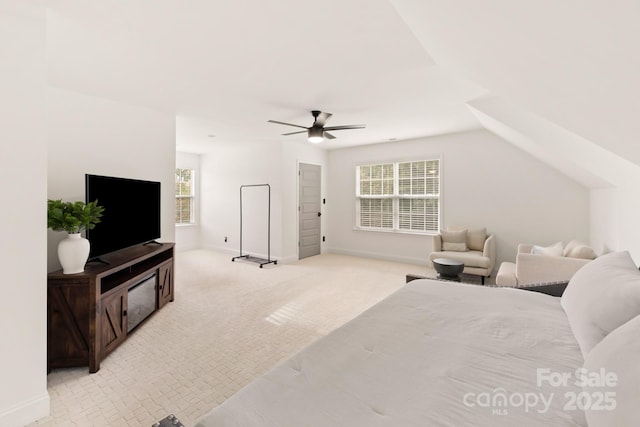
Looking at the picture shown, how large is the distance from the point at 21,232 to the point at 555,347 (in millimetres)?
2823

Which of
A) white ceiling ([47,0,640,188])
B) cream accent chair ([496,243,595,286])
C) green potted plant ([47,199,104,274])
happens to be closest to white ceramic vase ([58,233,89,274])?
green potted plant ([47,199,104,274])

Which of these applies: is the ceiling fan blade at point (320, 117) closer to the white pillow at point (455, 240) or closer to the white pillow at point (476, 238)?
the white pillow at point (455, 240)

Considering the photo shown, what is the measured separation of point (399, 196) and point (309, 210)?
1.98m

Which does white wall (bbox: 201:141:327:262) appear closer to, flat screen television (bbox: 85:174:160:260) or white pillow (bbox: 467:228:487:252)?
flat screen television (bbox: 85:174:160:260)

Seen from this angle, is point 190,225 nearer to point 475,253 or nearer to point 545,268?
point 475,253

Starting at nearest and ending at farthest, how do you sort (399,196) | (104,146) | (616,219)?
(616,219) < (104,146) < (399,196)

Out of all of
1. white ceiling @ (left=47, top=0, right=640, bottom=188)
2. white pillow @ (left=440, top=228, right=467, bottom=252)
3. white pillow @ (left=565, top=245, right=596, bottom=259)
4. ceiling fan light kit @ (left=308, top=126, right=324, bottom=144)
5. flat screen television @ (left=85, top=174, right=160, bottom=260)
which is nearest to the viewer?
white ceiling @ (left=47, top=0, right=640, bottom=188)

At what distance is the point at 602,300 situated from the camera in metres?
1.22

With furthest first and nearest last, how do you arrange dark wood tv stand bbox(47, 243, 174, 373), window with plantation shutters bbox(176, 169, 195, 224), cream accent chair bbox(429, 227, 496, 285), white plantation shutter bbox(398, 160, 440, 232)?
window with plantation shutters bbox(176, 169, 195, 224), white plantation shutter bbox(398, 160, 440, 232), cream accent chair bbox(429, 227, 496, 285), dark wood tv stand bbox(47, 243, 174, 373)

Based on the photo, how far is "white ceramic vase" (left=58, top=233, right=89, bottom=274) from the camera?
219 cm

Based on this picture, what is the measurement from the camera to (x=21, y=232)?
5.55ft

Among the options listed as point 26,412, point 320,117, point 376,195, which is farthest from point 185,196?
point 26,412

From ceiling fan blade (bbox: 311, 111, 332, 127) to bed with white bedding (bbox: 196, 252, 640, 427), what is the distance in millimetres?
2983

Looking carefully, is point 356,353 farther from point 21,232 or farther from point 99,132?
point 99,132
